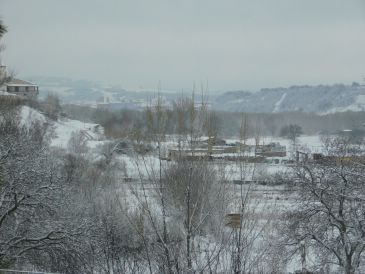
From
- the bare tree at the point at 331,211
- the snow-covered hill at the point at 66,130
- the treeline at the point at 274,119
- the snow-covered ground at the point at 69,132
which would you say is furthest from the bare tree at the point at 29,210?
the treeline at the point at 274,119

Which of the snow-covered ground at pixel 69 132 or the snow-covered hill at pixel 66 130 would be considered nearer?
the snow-covered hill at pixel 66 130

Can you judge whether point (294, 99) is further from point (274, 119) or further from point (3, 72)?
point (3, 72)

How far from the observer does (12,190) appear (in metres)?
10.6

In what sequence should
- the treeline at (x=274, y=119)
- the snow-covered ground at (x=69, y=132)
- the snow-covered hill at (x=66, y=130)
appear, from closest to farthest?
the snow-covered hill at (x=66, y=130) → the snow-covered ground at (x=69, y=132) → the treeline at (x=274, y=119)

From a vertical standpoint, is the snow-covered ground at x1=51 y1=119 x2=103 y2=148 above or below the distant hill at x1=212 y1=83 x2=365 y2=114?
below

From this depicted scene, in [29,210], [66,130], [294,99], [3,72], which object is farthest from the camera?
[294,99]

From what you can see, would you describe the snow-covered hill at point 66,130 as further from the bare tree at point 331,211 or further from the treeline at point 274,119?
the bare tree at point 331,211

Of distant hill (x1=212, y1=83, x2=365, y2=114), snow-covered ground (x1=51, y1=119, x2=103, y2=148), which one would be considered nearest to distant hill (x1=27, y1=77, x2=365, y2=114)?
distant hill (x1=212, y1=83, x2=365, y2=114)

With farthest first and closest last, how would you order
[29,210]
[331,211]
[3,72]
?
[3,72], [331,211], [29,210]

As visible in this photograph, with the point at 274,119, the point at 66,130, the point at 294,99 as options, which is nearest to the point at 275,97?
the point at 294,99

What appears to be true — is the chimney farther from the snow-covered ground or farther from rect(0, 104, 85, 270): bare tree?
the snow-covered ground

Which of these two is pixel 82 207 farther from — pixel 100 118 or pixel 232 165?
pixel 100 118

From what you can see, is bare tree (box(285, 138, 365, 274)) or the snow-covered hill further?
the snow-covered hill

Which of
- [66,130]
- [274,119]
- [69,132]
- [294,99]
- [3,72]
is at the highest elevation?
[294,99]
